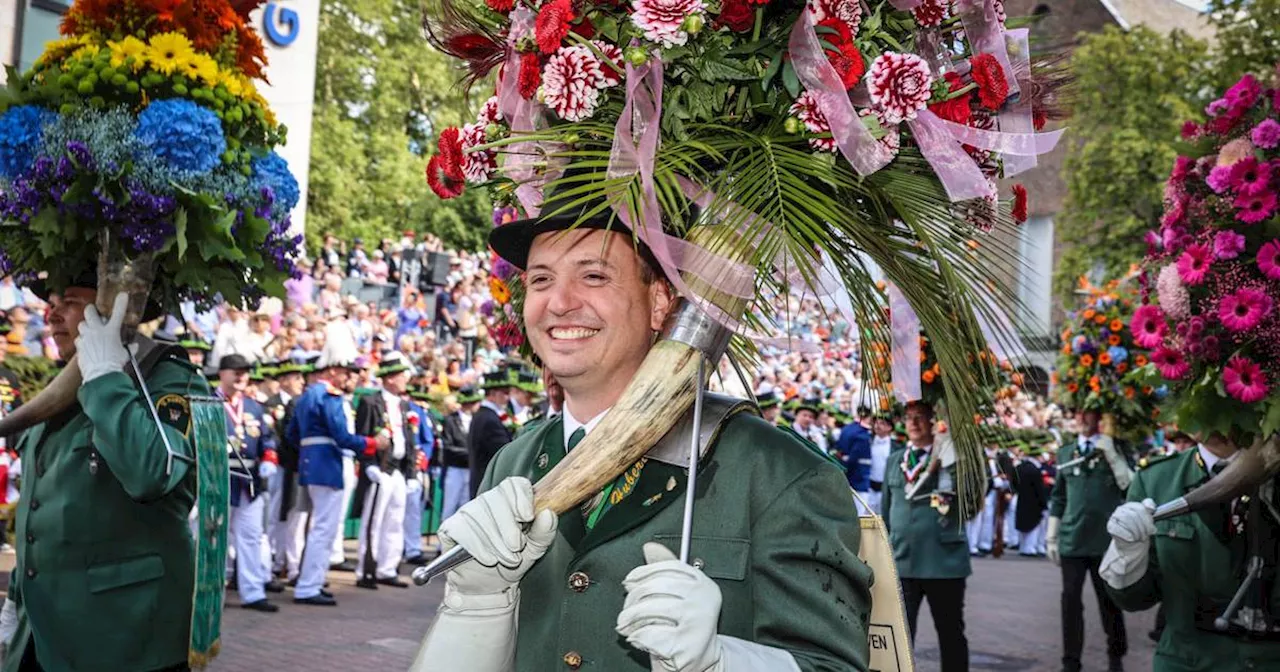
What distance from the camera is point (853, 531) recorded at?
2.69m

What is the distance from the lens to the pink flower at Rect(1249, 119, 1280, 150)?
505cm

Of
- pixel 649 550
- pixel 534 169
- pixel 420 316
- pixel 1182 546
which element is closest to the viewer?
pixel 649 550

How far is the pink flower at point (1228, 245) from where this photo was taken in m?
5.07

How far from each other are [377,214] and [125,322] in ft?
115

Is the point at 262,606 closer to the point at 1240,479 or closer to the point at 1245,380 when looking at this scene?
the point at 1240,479

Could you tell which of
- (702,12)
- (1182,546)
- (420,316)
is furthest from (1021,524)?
(702,12)

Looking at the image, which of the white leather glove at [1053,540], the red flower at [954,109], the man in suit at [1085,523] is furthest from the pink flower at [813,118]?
the white leather glove at [1053,540]

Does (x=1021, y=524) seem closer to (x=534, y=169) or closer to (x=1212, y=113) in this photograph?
(x=1212, y=113)

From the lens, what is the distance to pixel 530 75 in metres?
2.93

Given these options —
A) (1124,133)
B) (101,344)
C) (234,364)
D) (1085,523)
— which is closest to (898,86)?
(101,344)

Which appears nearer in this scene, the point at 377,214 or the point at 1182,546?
the point at 1182,546

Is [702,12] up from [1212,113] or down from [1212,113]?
Answer: down

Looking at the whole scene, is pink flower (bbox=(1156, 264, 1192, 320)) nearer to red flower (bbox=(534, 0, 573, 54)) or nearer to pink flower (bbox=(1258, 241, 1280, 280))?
pink flower (bbox=(1258, 241, 1280, 280))

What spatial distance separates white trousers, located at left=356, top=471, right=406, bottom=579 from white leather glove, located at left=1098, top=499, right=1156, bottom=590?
8.67m
